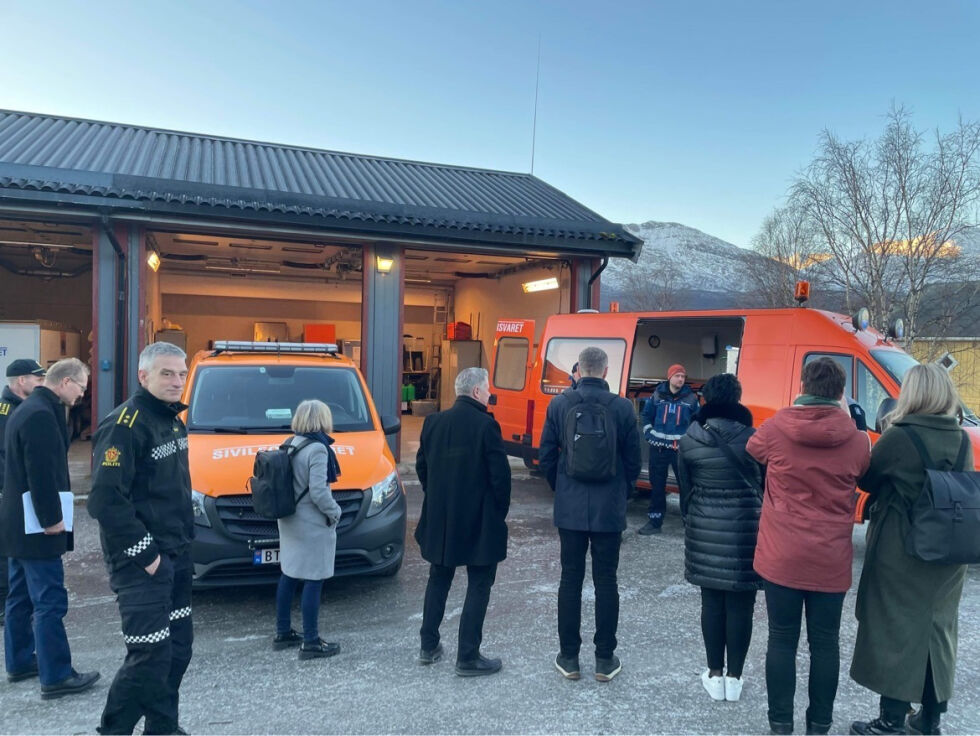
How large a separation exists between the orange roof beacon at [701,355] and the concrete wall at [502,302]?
1.91 meters

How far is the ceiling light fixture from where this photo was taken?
12.8 m

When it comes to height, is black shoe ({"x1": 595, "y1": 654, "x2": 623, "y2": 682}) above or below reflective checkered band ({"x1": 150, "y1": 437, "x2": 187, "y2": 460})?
below

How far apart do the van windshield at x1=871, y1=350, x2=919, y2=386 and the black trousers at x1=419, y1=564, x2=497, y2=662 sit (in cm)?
449

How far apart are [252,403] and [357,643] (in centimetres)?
248

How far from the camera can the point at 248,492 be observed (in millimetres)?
4586

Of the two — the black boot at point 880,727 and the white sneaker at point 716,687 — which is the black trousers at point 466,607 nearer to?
the white sneaker at point 716,687

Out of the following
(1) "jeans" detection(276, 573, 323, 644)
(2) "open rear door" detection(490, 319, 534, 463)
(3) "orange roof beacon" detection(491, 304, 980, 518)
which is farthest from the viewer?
(2) "open rear door" detection(490, 319, 534, 463)

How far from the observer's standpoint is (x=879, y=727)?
3113mm

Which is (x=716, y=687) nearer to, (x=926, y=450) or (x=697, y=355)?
(x=926, y=450)

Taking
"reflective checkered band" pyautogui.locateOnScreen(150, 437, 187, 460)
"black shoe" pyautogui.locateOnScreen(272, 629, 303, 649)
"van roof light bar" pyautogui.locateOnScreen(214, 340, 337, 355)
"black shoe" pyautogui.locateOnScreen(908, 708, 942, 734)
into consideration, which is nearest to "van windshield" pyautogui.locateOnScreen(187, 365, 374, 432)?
"van roof light bar" pyautogui.locateOnScreen(214, 340, 337, 355)

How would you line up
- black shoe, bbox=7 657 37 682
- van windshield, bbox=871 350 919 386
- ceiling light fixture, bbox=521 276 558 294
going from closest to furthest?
black shoe, bbox=7 657 37 682 → van windshield, bbox=871 350 919 386 → ceiling light fixture, bbox=521 276 558 294

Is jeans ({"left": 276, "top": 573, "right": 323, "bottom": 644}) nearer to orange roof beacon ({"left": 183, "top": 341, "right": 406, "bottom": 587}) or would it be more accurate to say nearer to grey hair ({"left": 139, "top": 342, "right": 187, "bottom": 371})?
orange roof beacon ({"left": 183, "top": 341, "right": 406, "bottom": 587})

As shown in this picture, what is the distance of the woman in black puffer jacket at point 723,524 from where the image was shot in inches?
130

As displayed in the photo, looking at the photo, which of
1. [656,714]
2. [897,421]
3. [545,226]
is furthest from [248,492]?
[545,226]
